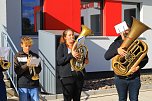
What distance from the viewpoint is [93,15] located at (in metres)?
12.4

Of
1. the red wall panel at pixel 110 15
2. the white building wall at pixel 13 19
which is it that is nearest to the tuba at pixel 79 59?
the white building wall at pixel 13 19

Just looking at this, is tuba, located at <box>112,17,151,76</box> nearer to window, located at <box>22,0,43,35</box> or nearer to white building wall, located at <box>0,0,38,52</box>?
white building wall, located at <box>0,0,38,52</box>

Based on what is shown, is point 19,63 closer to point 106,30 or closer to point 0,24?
point 0,24

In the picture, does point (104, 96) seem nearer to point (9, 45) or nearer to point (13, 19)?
point (9, 45)

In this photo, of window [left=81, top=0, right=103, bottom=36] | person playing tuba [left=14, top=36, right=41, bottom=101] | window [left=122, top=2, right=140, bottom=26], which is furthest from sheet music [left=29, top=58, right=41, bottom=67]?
window [left=122, top=2, right=140, bottom=26]

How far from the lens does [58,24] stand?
36.1ft

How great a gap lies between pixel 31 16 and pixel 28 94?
6.02m

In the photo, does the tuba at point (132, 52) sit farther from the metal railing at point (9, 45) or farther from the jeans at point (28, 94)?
the metal railing at point (9, 45)

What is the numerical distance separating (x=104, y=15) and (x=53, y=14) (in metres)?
2.34

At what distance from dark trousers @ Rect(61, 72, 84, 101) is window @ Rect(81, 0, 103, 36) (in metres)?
7.19

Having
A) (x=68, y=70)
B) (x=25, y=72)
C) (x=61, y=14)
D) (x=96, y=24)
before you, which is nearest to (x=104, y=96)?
(x=61, y=14)

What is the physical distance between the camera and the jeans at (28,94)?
508cm

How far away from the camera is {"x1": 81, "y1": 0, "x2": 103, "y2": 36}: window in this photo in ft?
40.1

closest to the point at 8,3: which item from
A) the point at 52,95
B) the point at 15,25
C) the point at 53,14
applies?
the point at 15,25
